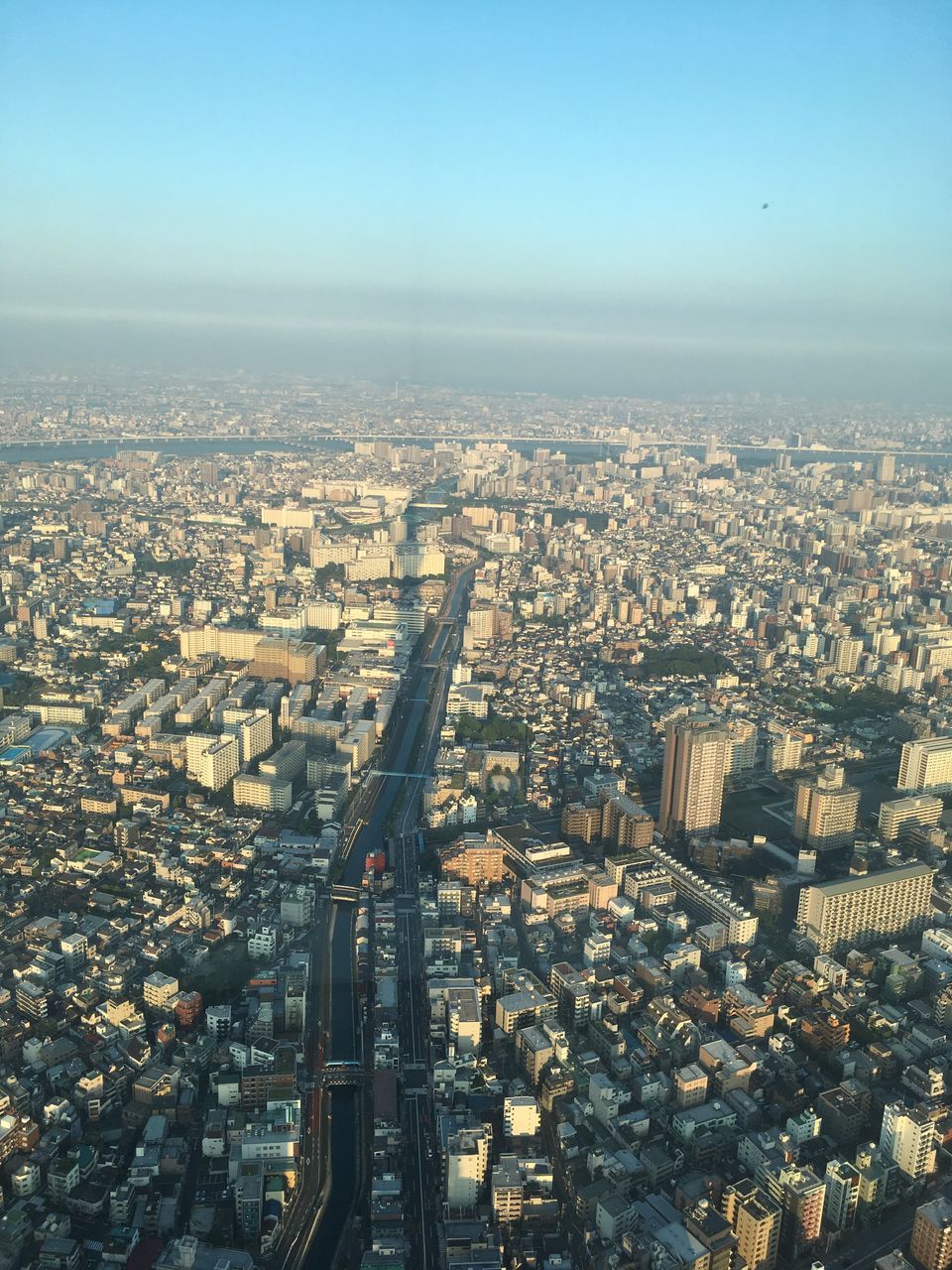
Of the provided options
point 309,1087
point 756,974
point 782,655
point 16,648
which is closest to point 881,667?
point 782,655

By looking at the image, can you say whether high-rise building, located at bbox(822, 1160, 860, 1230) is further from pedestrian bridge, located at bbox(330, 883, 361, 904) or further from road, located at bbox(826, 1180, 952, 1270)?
pedestrian bridge, located at bbox(330, 883, 361, 904)

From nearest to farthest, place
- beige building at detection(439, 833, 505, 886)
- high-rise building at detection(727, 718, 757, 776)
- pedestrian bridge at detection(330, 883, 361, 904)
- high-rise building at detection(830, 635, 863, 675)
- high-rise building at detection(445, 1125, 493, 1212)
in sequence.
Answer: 1. high-rise building at detection(445, 1125, 493, 1212)
2. pedestrian bridge at detection(330, 883, 361, 904)
3. beige building at detection(439, 833, 505, 886)
4. high-rise building at detection(727, 718, 757, 776)
5. high-rise building at detection(830, 635, 863, 675)

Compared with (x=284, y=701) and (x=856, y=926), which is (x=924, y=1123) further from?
(x=284, y=701)

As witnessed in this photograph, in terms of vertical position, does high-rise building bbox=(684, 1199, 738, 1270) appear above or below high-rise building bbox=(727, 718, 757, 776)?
below

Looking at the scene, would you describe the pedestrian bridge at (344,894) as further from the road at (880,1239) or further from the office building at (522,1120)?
the road at (880,1239)

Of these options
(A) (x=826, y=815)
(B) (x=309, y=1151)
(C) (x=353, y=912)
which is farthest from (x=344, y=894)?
(A) (x=826, y=815)

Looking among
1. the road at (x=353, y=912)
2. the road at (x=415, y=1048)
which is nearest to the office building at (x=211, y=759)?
the road at (x=353, y=912)

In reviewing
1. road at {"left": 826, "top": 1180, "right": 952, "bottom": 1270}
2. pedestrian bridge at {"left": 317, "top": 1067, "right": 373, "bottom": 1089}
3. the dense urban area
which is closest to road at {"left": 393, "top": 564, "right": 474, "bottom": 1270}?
the dense urban area
